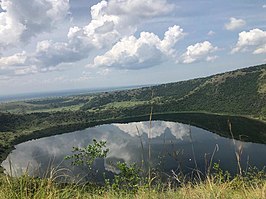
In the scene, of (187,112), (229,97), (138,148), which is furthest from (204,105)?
(138,148)

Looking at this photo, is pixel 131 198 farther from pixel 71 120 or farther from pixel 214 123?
pixel 71 120

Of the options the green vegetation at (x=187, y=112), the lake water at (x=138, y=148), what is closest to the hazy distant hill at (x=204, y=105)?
the green vegetation at (x=187, y=112)

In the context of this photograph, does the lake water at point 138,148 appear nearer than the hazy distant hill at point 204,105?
Yes

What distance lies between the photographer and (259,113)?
12394 centimetres

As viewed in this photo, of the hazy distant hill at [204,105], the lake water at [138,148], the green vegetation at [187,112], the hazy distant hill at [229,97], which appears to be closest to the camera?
the lake water at [138,148]

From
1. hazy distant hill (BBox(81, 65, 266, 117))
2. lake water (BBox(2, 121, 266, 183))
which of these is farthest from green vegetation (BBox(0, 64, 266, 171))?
lake water (BBox(2, 121, 266, 183))

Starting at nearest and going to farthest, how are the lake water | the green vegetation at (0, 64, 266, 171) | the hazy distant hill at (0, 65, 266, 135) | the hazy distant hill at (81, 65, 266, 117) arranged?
the lake water
the green vegetation at (0, 64, 266, 171)
the hazy distant hill at (81, 65, 266, 117)
the hazy distant hill at (0, 65, 266, 135)

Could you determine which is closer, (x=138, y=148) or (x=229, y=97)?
(x=138, y=148)

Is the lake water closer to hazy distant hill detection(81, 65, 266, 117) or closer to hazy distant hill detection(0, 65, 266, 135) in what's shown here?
hazy distant hill detection(0, 65, 266, 135)

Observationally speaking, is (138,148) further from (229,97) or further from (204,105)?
(229,97)

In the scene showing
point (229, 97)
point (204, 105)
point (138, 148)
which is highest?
point (229, 97)

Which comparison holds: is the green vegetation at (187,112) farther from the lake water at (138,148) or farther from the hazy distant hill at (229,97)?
the lake water at (138,148)

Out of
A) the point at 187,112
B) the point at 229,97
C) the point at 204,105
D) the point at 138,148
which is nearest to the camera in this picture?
the point at 138,148

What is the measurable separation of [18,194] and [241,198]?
2.79 m
